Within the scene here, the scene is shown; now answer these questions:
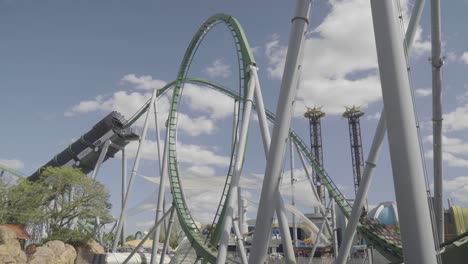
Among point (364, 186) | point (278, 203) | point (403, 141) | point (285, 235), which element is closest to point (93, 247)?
point (278, 203)

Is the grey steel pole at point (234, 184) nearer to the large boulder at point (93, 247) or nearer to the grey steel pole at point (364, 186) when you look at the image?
the grey steel pole at point (364, 186)

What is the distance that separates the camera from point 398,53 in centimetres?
360

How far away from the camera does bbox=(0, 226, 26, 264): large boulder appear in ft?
47.8

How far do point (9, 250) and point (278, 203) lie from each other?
12.2m

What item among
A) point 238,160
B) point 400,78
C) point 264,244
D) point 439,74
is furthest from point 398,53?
point 238,160

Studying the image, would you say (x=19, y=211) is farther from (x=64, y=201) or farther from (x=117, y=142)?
(x=117, y=142)

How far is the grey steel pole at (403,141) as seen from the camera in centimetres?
327

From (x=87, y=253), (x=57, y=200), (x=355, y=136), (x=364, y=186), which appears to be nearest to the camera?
(x=364, y=186)

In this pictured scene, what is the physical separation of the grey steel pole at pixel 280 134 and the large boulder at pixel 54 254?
14203mm

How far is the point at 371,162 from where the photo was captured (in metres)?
7.24

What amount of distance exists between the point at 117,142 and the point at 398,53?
25.2 m

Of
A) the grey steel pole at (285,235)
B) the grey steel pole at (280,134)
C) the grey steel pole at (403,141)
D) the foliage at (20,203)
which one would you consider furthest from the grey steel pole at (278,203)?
the foliage at (20,203)

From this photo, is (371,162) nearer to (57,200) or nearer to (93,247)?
(93,247)

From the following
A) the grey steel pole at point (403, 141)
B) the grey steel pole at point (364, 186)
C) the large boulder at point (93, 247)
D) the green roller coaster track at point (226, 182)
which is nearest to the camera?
the grey steel pole at point (403, 141)
